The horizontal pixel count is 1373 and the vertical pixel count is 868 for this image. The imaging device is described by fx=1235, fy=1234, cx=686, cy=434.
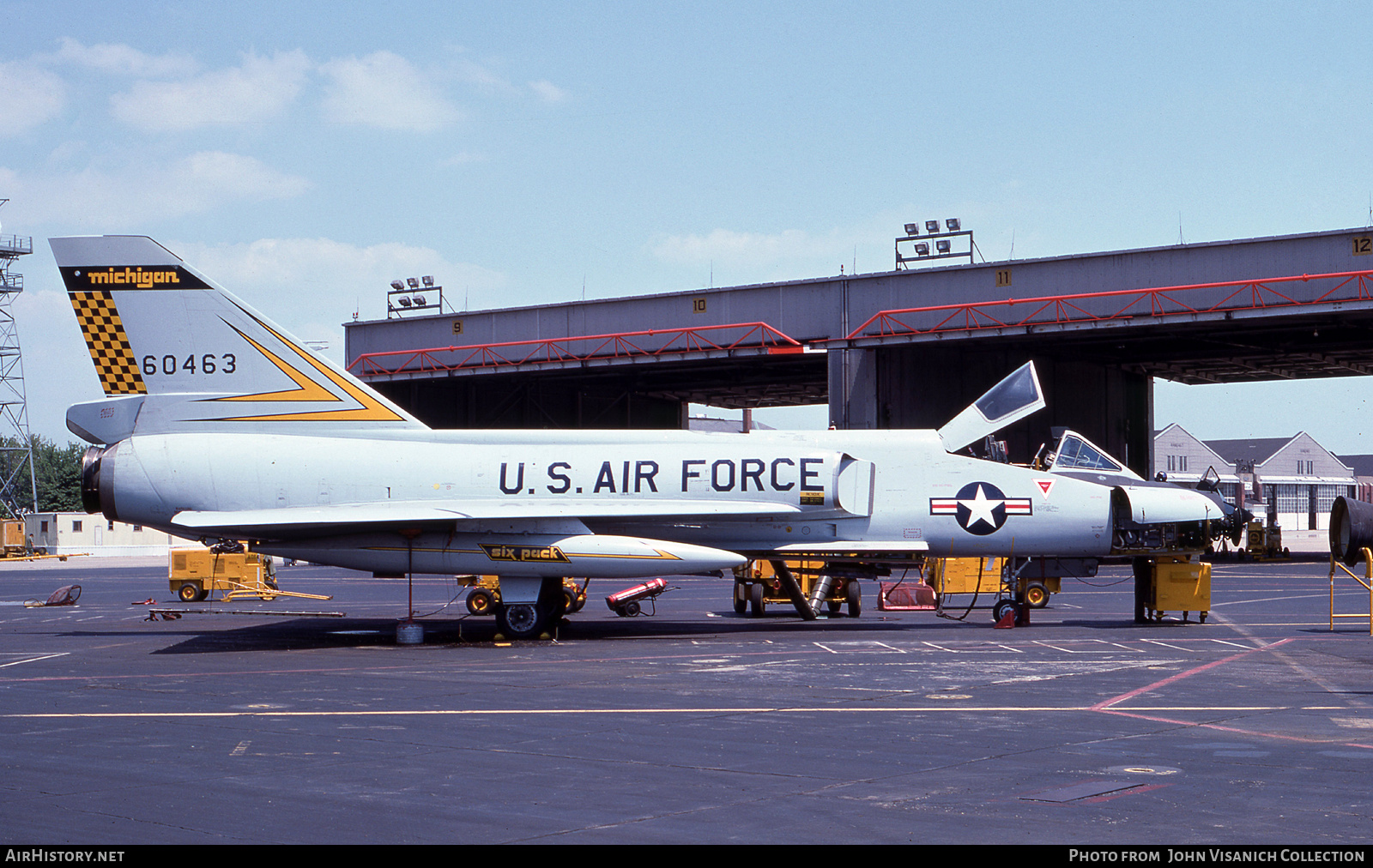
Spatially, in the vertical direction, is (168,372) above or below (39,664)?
above

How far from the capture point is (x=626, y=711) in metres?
11.6

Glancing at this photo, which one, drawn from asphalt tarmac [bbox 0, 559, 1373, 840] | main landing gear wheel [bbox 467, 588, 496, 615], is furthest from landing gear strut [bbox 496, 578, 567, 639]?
main landing gear wheel [bbox 467, 588, 496, 615]

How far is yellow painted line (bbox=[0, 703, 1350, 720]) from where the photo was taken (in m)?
11.4

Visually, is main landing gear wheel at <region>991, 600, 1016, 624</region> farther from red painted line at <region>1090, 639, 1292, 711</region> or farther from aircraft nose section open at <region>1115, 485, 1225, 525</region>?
red painted line at <region>1090, 639, 1292, 711</region>

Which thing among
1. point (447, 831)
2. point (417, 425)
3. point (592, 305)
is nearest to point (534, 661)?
point (417, 425)

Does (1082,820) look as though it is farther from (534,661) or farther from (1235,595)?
(1235,595)

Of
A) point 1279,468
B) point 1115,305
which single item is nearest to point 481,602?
point 1115,305

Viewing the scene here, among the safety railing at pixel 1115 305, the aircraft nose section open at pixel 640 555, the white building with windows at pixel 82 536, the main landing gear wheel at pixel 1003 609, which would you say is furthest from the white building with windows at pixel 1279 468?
the aircraft nose section open at pixel 640 555

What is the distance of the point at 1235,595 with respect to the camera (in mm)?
29562

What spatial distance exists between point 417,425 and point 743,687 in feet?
30.5

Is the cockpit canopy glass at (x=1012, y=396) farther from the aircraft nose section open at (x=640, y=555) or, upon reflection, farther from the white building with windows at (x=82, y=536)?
the white building with windows at (x=82, y=536)

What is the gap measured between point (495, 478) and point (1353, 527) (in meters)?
12.2

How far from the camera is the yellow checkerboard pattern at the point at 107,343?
64.5 ft

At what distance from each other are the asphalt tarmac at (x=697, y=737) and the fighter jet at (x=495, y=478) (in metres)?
1.51
